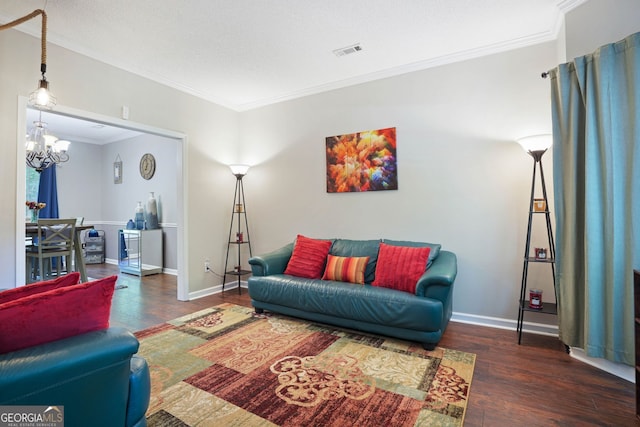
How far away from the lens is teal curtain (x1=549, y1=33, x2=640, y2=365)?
6.50 ft

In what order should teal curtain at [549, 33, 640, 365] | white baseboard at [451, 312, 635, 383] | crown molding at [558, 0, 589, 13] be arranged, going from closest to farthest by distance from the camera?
teal curtain at [549, 33, 640, 365]
white baseboard at [451, 312, 635, 383]
crown molding at [558, 0, 589, 13]

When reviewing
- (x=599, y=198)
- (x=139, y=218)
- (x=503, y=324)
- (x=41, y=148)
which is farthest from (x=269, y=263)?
(x=41, y=148)

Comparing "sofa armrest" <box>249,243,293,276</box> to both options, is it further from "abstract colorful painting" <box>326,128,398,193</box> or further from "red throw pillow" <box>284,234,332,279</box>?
"abstract colorful painting" <box>326,128,398,193</box>

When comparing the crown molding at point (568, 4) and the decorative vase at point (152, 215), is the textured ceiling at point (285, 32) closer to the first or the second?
the crown molding at point (568, 4)

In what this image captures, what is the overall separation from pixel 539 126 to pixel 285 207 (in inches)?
122

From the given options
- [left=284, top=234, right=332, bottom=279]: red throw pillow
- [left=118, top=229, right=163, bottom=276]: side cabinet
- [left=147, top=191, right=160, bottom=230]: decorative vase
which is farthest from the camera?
[left=147, top=191, right=160, bottom=230]: decorative vase

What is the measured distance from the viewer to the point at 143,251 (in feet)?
18.7

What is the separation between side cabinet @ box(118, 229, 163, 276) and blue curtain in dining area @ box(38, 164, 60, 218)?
1.93 metres

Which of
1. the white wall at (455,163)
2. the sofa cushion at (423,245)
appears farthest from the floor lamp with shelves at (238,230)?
the sofa cushion at (423,245)

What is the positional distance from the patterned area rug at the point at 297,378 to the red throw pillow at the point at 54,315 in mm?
837

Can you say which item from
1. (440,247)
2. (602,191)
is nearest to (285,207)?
(440,247)

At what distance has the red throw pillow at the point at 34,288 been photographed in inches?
49.4

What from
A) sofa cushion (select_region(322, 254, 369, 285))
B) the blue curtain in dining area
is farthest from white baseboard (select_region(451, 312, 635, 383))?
the blue curtain in dining area

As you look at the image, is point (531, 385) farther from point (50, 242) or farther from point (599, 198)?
point (50, 242)
